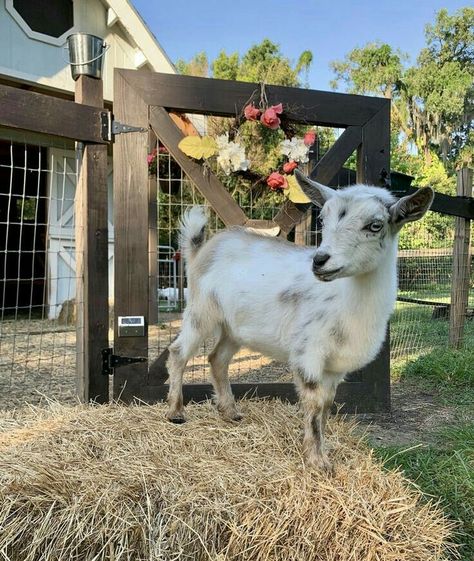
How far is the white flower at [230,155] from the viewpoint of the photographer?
11.5ft

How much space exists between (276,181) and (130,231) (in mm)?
1043

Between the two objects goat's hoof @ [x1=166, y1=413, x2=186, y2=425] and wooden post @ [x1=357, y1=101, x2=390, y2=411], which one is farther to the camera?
wooden post @ [x1=357, y1=101, x2=390, y2=411]

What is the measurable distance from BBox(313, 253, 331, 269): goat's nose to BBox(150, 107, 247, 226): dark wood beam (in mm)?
1571

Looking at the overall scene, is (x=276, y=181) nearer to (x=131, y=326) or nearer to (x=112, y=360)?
(x=131, y=326)

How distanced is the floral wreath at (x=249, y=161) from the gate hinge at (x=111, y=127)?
33cm

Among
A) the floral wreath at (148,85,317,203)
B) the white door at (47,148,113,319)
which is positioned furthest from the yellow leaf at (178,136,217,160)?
the white door at (47,148,113,319)

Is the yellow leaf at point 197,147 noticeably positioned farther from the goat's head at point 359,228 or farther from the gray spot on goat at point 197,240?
the goat's head at point 359,228

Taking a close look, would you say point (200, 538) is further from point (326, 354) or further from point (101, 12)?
point (101, 12)

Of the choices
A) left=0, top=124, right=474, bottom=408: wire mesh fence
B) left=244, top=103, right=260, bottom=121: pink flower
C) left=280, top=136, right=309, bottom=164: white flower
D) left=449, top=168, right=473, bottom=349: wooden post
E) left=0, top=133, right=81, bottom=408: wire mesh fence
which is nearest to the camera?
left=244, top=103, right=260, bottom=121: pink flower

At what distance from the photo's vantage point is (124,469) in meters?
2.14

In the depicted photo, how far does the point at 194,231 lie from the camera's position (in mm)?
3359

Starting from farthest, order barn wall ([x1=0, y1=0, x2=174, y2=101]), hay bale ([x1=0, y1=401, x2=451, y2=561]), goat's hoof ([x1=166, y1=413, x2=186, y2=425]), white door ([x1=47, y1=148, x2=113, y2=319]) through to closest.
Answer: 1. white door ([x1=47, y1=148, x2=113, y2=319])
2. barn wall ([x1=0, y1=0, x2=174, y2=101])
3. goat's hoof ([x1=166, y1=413, x2=186, y2=425])
4. hay bale ([x1=0, y1=401, x2=451, y2=561])

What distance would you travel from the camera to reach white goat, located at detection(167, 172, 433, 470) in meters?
2.22

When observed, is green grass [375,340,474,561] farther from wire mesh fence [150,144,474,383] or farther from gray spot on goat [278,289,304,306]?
gray spot on goat [278,289,304,306]
